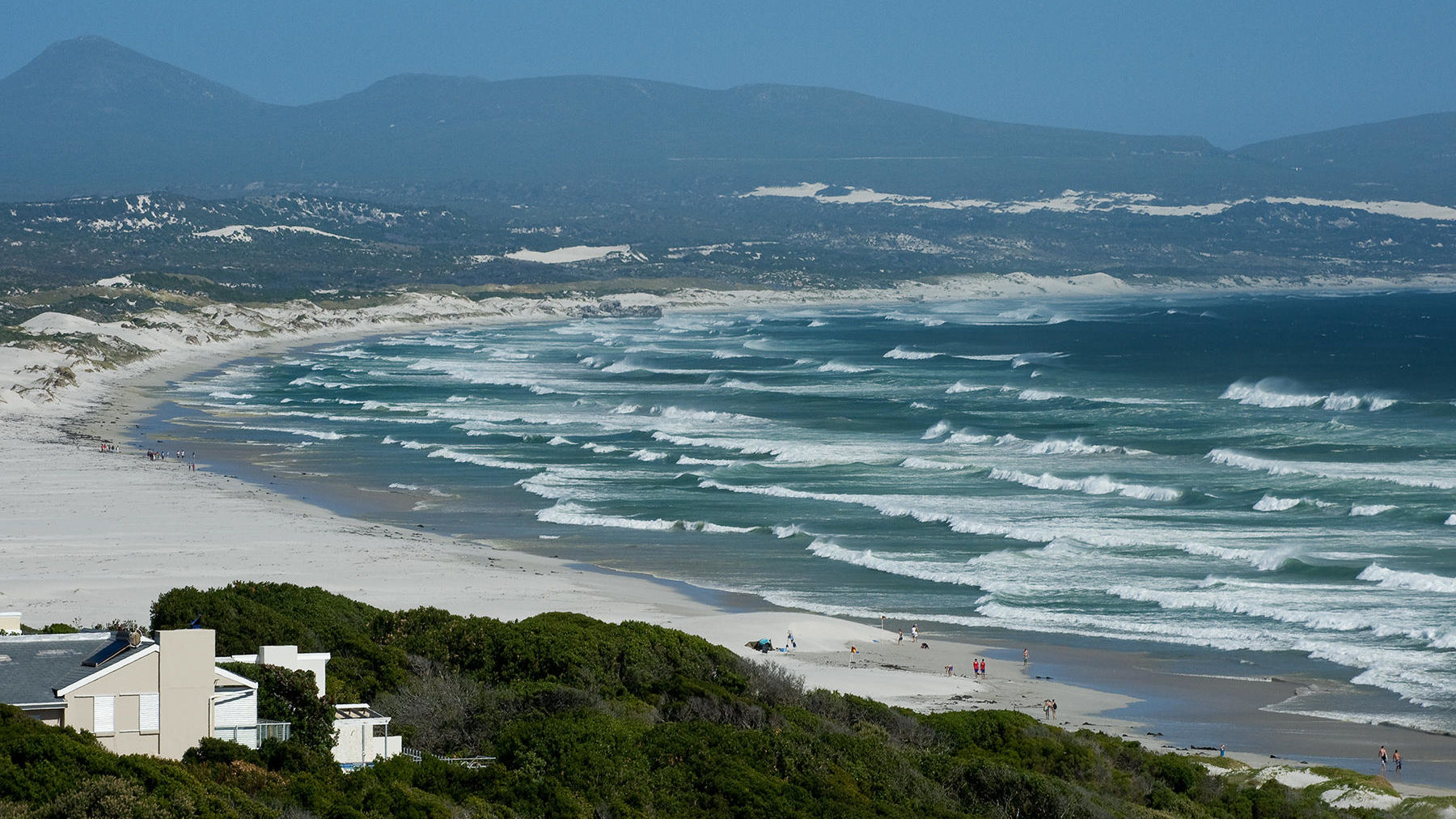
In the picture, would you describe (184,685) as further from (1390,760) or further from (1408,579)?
(1408,579)

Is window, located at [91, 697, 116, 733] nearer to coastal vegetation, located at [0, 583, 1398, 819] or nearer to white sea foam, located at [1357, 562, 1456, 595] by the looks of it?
coastal vegetation, located at [0, 583, 1398, 819]

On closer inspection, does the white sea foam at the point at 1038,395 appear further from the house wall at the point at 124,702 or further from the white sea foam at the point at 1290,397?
the house wall at the point at 124,702

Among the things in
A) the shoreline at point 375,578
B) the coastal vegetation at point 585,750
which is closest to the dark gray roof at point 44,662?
the coastal vegetation at point 585,750

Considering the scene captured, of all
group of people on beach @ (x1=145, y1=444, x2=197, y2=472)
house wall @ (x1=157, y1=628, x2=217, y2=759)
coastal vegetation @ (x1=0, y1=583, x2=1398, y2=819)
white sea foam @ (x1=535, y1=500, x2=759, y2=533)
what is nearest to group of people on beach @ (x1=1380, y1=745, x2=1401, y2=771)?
coastal vegetation @ (x1=0, y1=583, x2=1398, y2=819)

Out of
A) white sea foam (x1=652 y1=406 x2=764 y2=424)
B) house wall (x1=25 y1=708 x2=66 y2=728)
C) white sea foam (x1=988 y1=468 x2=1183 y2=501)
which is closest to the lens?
house wall (x1=25 y1=708 x2=66 y2=728)

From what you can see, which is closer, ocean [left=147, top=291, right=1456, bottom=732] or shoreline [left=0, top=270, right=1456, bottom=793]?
shoreline [left=0, top=270, right=1456, bottom=793]

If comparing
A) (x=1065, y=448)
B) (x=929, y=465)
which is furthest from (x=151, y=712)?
(x=1065, y=448)
